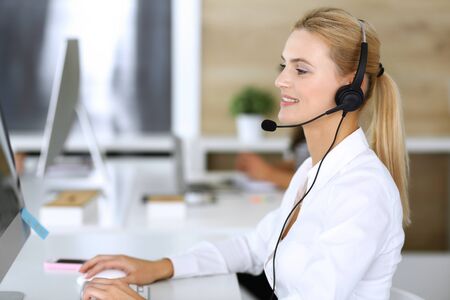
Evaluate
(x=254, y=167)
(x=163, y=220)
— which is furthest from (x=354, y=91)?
(x=254, y=167)

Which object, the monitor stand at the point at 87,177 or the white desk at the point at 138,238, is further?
the monitor stand at the point at 87,177

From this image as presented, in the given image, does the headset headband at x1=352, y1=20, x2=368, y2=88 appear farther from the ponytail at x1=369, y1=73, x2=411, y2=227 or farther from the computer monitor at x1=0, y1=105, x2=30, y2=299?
the computer monitor at x1=0, y1=105, x2=30, y2=299

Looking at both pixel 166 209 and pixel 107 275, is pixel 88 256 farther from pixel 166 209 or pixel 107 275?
pixel 166 209

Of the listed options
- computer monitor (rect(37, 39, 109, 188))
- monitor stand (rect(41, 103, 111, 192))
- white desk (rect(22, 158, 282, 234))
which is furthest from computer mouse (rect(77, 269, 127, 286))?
monitor stand (rect(41, 103, 111, 192))

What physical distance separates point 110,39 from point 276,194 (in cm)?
219

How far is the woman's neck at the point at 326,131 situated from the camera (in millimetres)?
1625

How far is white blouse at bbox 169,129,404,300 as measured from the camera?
53.2 inches

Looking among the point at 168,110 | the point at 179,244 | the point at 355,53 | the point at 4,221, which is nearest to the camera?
the point at 4,221

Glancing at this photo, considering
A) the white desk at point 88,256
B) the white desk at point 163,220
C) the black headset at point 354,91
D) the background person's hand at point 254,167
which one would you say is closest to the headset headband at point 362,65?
the black headset at point 354,91

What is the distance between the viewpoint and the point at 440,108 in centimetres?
502

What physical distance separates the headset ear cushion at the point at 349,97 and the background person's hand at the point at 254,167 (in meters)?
1.97

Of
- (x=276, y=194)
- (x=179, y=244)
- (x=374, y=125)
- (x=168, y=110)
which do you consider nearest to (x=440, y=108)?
(x=168, y=110)

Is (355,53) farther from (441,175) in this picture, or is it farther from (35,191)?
(441,175)

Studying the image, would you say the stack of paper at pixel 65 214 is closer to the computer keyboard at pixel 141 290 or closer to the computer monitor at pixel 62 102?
the computer monitor at pixel 62 102
